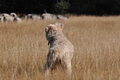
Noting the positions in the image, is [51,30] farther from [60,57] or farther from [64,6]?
[64,6]

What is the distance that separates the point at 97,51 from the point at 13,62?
7.13 feet

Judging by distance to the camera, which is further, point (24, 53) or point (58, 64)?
point (24, 53)

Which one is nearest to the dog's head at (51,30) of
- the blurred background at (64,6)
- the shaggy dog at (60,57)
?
the shaggy dog at (60,57)

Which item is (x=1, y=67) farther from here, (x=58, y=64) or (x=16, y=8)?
(x=16, y=8)

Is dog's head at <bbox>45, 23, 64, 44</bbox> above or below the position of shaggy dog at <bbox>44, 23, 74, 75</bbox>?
above

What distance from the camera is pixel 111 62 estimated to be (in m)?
5.27

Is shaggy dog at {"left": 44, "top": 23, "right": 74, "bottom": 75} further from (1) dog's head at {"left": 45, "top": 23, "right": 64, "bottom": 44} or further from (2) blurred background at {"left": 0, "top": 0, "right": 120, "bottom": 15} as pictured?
(2) blurred background at {"left": 0, "top": 0, "right": 120, "bottom": 15}

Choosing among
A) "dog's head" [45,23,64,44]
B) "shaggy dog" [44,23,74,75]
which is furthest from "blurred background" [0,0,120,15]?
"shaggy dog" [44,23,74,75]

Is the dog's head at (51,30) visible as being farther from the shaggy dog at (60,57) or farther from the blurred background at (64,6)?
the blurred background at (64,6)

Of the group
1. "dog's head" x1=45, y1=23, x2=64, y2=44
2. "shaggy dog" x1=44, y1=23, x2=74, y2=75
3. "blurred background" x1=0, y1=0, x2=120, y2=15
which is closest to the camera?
"shaggy dog" x1=44, y1=23, x2=74, y2=75

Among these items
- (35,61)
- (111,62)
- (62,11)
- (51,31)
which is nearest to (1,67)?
(35,61)

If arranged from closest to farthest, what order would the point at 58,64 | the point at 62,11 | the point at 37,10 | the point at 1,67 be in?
1. the point at 58,64
2. the point at 1,67
3. the point at 62,11
4. the point at 37,10

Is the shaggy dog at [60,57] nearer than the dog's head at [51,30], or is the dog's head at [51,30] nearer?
the shaggy dog at [60,57]

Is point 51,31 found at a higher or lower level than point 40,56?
higher
